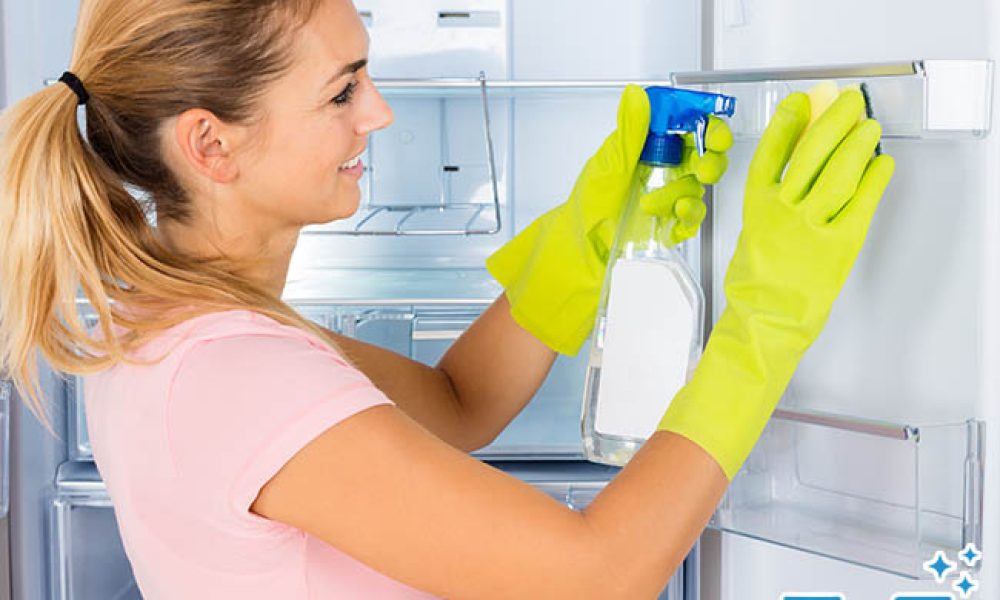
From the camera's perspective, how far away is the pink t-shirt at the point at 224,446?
0.88 meters

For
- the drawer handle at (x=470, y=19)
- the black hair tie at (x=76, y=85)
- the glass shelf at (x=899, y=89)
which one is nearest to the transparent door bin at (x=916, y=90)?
the glass shelf at (x=899, y=89)

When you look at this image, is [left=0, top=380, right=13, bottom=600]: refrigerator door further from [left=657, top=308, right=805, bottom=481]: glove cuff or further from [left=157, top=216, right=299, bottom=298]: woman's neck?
[left=657, top=308, right=805, bottom=481]: glove cuff

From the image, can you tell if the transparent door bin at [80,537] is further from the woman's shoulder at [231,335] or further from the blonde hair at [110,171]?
the woman's shoulder at [231,335]

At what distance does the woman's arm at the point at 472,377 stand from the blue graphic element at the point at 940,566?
52 cm

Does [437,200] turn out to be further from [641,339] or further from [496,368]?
[641,339]

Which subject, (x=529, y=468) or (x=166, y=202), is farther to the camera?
(x=529, y=468)

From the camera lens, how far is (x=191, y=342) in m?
0.92

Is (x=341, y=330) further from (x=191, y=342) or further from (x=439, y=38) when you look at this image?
(x=191, y=342)

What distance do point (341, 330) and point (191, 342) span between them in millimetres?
575

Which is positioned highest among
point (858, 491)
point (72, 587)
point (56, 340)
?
point (56, 340)

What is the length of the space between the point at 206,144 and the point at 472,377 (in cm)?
47

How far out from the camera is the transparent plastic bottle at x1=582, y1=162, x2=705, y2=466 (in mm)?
1078

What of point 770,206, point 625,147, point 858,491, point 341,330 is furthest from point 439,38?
point 858,491

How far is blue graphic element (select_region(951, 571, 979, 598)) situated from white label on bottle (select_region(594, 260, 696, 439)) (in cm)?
29
